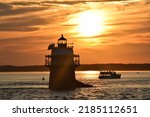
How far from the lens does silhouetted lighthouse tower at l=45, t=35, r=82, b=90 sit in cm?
5475

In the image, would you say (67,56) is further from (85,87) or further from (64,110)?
(64,110)

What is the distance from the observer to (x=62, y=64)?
54625 mm

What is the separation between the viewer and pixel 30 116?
25.4 meters

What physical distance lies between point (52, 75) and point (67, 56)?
2.65 metres

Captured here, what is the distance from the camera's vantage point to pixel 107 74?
11762 cm

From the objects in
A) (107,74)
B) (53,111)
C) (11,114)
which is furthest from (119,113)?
(107,74)

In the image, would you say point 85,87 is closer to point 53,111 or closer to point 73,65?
point 73,65

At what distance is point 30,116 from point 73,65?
30.6m

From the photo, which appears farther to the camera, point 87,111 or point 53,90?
point 53,90

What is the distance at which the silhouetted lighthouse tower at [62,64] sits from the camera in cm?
5475

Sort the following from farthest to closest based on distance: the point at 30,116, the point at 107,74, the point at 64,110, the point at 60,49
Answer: the point at 107,74, the point at 60,49, the point at 64,110, the point at 30,116

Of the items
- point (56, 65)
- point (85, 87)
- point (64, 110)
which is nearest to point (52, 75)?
point (56, 65)

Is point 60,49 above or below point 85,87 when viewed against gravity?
above

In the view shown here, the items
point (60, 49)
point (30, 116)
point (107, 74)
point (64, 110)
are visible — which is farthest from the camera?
point (107, 74)
